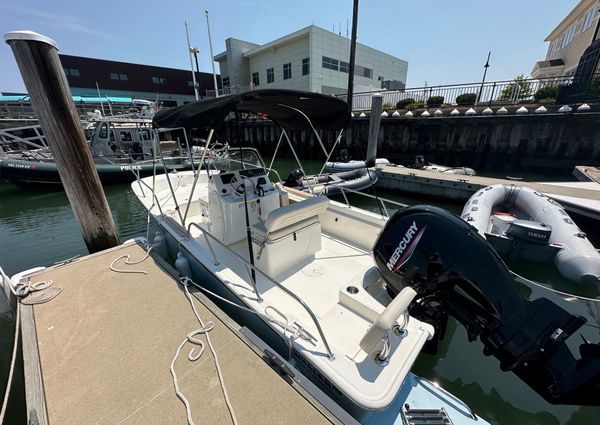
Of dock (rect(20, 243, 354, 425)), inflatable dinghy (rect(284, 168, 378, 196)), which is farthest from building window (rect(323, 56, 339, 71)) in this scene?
dock (rect(20, 243, 354, 425))

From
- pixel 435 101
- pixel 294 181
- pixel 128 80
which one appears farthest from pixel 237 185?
pixel 128 80

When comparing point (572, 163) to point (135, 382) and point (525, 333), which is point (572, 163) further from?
point (135, 382)

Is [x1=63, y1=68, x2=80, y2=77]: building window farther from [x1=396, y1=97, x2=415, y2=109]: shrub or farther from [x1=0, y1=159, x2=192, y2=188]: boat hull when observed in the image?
[x1=396, y1=97, x2=415, y2=109]: shrub

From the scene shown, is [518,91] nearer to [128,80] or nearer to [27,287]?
[27,287]

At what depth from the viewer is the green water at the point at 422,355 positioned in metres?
2.46

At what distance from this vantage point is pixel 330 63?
76.9 ft

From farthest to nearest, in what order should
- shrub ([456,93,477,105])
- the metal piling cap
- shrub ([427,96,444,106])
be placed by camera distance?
1. shrub ([427,96,444,106])
2. shrub ([456,93,477,105])
3. the metal piling cap

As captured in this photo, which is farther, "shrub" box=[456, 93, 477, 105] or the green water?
"shrub" box=[456, 93, 477, 105]

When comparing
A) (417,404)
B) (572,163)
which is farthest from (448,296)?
(572,163)

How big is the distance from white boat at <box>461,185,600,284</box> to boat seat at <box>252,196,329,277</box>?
10.9 ft

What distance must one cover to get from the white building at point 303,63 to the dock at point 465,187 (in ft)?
→ 53.0

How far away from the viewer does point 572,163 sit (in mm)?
11578

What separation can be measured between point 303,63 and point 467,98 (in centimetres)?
1348

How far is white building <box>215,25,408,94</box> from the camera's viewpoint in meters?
22.0
